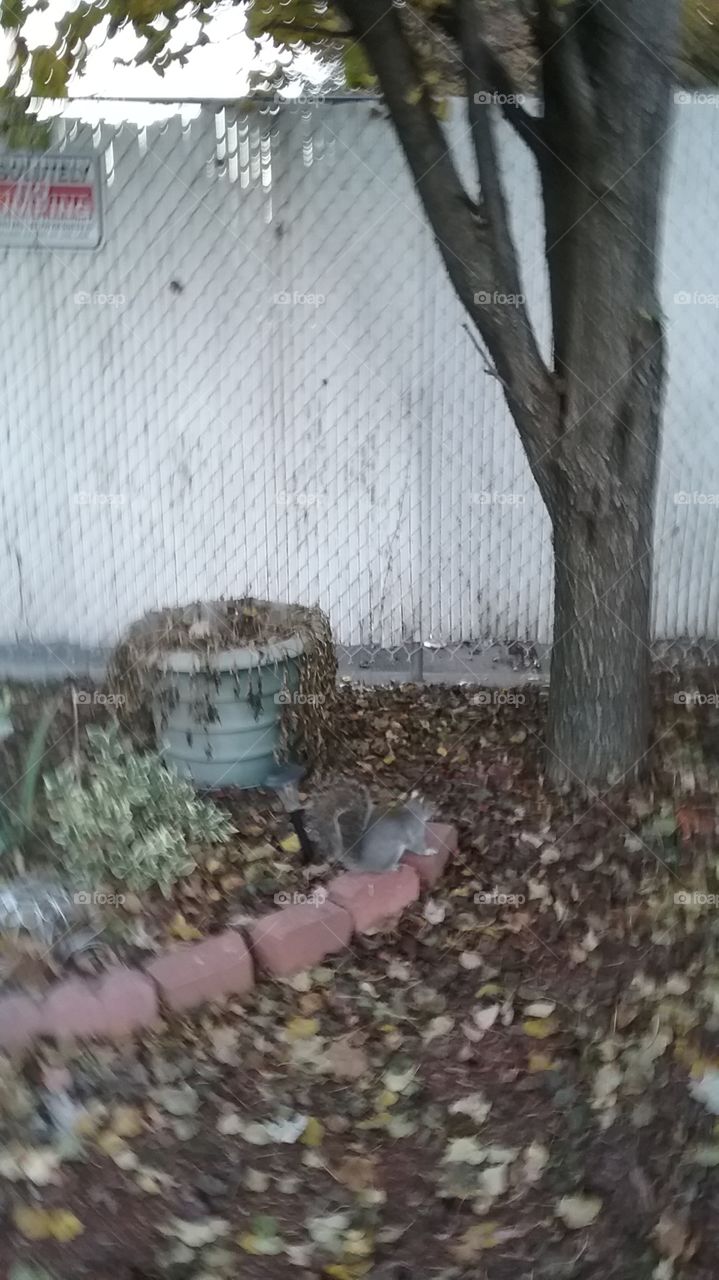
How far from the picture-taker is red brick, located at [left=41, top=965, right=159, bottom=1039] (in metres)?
1.81

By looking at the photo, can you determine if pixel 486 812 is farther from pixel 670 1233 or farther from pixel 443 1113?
pixel 670 1233

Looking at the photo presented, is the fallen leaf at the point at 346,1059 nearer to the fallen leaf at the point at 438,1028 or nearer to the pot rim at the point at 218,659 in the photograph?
the fallen leaf at the point at 438,1028

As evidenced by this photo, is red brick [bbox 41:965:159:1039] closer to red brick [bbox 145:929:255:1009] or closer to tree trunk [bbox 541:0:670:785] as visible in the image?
red brick [bbox 145:929:255:1009]

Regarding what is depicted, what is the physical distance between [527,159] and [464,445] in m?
1.07

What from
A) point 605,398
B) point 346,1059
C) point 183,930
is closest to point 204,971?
point 183,930

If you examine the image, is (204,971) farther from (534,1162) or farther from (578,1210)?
(578,1210)

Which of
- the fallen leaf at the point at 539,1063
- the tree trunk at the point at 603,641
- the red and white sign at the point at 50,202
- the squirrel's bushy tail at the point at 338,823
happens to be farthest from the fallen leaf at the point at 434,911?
the red and white sign at the point at 50,202

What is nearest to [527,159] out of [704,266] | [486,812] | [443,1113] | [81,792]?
[704,266]

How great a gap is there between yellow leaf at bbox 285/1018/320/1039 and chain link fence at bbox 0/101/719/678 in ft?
6.75

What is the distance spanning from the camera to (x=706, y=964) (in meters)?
2.09

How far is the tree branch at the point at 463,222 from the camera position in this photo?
236 centimetres

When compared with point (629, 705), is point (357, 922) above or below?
below

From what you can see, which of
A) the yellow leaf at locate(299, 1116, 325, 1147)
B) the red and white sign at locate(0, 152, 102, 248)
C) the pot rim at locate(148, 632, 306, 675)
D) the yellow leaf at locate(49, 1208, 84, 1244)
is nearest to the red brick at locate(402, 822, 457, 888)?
the pot rim at locate(148, 632, 306, 675)

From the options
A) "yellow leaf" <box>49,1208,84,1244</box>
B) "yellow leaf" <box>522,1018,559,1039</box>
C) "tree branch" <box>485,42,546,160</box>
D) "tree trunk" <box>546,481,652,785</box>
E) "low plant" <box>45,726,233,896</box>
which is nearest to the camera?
"yellow leaf" <box>49,1208,84,1244</box>
